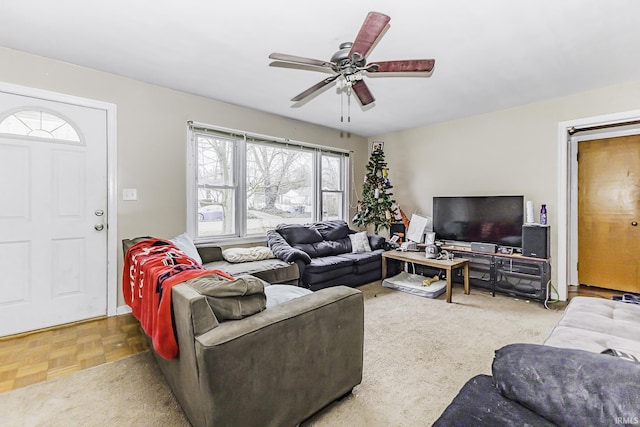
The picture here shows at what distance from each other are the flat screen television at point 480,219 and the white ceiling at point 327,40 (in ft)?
4.47

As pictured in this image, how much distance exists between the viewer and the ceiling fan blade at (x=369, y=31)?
1.61 meters

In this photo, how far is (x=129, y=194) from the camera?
125 inches

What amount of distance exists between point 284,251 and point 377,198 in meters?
1.96

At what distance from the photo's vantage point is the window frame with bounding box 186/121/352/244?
11.9ft

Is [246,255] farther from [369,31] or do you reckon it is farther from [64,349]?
[369,31]

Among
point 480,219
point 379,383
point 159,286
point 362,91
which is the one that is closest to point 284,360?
point 159,286

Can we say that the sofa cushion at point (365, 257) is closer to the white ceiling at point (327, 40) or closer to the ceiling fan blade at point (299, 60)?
the white ceiling at point (327, 40)

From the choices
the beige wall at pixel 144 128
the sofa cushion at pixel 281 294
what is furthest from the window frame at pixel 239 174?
the sofa cushion at pixel 281 294

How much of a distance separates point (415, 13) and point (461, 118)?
2872mm

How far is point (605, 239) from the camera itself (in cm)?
407

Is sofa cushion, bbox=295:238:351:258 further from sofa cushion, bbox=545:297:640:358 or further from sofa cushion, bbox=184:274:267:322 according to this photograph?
sofa cushion, bbox=545:297:640:358

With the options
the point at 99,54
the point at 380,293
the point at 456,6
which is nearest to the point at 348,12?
the point at 456,6

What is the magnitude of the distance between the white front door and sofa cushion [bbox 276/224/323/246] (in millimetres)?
2004

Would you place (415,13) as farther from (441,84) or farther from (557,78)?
(557,78)
